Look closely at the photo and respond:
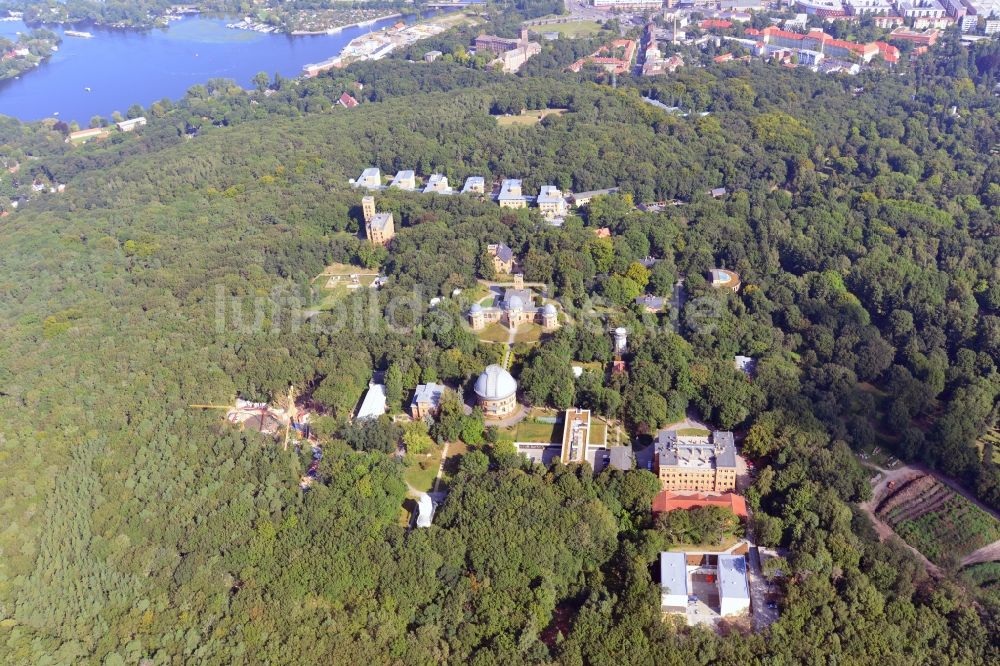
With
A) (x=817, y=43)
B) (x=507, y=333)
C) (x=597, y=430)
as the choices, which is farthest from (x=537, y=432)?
(x=817, y=43)

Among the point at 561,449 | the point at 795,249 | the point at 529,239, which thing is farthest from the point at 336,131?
the point at 561,449

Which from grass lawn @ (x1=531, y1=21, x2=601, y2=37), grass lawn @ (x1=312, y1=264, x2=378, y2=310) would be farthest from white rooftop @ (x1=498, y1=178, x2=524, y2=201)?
grass lawn @ (x1=531, y1=21, x2=601, y2=37)

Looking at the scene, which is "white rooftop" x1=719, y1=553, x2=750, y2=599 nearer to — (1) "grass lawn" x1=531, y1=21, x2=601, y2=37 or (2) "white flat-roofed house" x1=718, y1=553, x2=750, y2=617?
(2) "white flat-roofed house" x1=718, y1=553, x2=750, y2=617

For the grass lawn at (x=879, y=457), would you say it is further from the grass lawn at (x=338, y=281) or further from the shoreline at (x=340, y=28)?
the shoreline at (x=340, y=28)

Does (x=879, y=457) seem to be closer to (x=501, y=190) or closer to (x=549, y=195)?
(x=549, y=195)

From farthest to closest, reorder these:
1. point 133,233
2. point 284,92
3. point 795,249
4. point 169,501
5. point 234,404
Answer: point 284,92, point 133,233, point 795,249, point 234,404, point 169,501

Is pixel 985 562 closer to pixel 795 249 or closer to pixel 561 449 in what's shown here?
pixel 561 449
